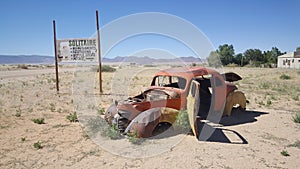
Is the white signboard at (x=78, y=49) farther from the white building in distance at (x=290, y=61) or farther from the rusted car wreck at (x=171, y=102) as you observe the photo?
the white building in distance at (x=290, y=61)

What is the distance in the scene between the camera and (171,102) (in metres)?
6.39

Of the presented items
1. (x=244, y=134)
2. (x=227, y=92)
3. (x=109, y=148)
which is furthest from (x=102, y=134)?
(x=227, y=92)

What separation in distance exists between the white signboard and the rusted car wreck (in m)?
6.18

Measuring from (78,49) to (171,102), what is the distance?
28.1 ft

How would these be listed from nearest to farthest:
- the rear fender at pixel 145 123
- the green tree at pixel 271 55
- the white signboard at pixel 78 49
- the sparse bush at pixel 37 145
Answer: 1. the sparse bush at pixel 37 145
2. the rear fender at pixel 145 123
3. the white signboard at pixel 78 49
4. the green tree at pixel 271 55

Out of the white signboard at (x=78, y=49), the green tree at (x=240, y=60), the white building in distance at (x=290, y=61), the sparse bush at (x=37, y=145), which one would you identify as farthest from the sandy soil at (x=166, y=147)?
the green tree at (x=240, y=60)

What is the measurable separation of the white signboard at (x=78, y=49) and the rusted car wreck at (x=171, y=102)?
243 inches

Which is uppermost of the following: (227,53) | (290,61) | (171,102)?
(227,53)

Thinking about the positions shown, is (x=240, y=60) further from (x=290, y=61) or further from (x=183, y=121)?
(x=183, y=121)

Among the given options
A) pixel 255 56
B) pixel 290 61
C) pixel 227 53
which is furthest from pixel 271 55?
pixel 290 61

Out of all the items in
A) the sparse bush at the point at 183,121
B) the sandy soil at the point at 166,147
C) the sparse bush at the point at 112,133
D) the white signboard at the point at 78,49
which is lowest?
the sandy soil at the point at 166,147

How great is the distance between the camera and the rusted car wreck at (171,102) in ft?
18.6

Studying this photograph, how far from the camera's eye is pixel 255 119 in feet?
25.2

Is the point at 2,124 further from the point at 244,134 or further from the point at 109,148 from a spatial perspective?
the point at 244,134
